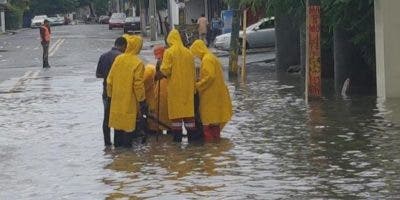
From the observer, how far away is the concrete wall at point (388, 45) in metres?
16.8

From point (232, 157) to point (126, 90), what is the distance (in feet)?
5.80

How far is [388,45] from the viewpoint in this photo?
16953mm

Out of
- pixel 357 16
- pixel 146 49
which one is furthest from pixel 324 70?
pixel 146 49

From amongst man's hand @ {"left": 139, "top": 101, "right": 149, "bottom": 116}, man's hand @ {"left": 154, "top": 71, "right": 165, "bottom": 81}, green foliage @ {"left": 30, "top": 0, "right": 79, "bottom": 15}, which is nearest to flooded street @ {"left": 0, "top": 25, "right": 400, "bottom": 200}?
man's hand @ {"left": 139, "top": 101, "right": 149, "bottom": 116}

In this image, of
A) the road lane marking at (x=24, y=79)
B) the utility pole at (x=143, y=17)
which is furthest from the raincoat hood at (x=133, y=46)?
the utility pole at (x=143, y=17)

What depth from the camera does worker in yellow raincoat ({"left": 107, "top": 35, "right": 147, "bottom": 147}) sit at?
12320 millimetres

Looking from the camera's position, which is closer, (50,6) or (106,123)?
(106,123)

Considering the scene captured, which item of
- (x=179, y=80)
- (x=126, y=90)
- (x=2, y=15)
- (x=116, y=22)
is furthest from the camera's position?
(x=2, y=15)

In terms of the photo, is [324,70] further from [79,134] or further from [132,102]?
[132,102]

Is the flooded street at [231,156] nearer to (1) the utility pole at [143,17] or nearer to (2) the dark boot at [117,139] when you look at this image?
(2) the dark boot at [117,139]

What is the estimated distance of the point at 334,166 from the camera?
10594 mm

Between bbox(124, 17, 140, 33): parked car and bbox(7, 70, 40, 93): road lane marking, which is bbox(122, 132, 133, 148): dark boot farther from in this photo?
bbox(124, 17, 140, 33): parked car

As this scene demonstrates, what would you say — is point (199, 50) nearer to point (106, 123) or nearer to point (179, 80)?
point (179, 80)

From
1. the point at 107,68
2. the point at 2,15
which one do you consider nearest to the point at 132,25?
the point at 2,15
